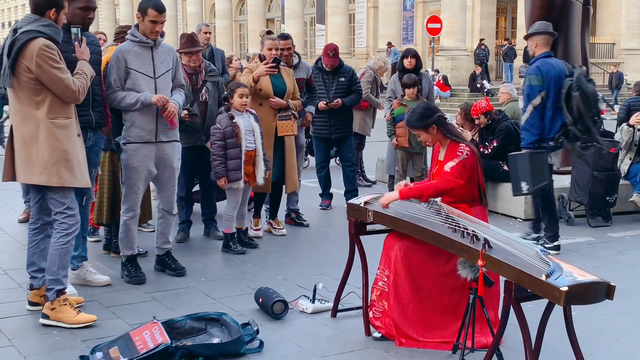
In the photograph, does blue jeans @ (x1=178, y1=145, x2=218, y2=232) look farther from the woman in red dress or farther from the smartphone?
the woman in red dress

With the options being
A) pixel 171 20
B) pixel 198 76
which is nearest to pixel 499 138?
pixel 198 76

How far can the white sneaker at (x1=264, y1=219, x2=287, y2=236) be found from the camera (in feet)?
25.2

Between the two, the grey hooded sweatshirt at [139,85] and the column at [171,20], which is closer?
the grey hooded sweatshirt at [139,85]

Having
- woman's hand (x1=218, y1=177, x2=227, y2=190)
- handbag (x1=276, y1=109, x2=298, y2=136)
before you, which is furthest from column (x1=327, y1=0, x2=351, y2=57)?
woman's hand (x1=218, y1=177, x2=227, y2=190)

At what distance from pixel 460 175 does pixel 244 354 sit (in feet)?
5.35

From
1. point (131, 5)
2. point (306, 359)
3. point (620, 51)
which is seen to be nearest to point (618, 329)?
point (306, 359)

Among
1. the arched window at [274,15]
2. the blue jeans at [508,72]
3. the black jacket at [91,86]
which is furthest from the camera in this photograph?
the arched window at [274,15]

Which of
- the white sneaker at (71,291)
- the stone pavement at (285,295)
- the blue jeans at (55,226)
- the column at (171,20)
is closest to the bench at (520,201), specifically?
the stone pavement at (285,295)

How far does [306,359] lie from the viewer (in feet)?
14.6

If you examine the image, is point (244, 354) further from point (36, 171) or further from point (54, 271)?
point (36, 171)

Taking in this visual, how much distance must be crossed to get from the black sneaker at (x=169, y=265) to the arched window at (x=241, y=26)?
38.0m

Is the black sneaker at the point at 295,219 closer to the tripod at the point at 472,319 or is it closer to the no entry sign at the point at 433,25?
the tripod at the point at 472,319

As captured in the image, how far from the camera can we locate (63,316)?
194 inches

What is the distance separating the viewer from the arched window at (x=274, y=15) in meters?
40.1
